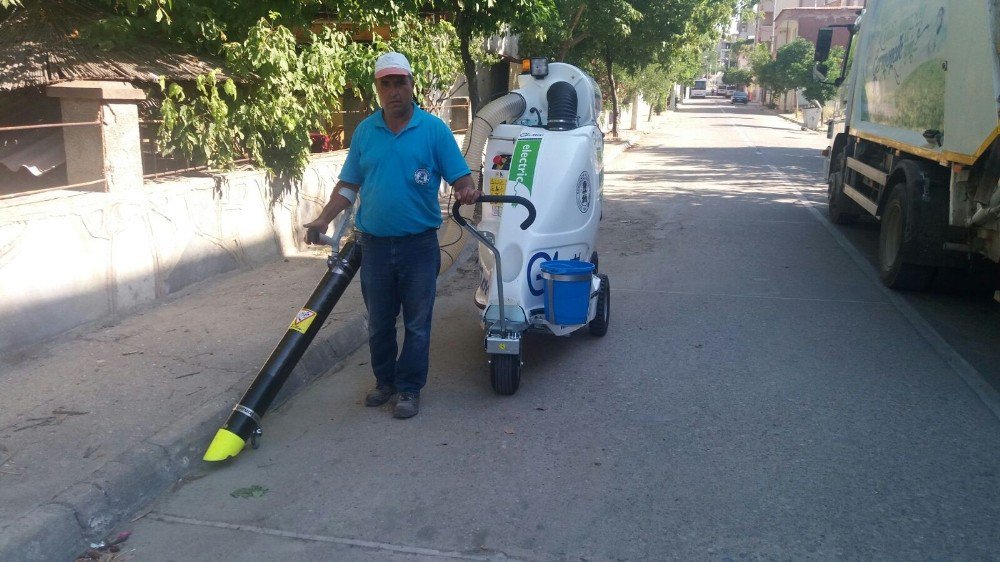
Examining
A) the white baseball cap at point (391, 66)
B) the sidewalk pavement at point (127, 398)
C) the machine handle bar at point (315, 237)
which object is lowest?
the sidewalk pavement at point (127, 398)

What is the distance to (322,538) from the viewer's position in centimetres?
353

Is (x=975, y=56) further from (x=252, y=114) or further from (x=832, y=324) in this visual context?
(x=252, y=114)

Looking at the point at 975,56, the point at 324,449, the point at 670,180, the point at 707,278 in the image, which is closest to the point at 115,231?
the point at 324,449

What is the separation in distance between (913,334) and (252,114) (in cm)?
599

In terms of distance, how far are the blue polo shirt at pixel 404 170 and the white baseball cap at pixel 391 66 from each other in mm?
275

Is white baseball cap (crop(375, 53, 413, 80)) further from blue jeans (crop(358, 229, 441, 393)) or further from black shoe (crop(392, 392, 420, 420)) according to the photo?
black shoe (crop(392, 392, 420, 420))

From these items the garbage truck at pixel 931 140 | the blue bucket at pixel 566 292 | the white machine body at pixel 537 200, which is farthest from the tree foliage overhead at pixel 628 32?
the blue bucket at pixel 566 292

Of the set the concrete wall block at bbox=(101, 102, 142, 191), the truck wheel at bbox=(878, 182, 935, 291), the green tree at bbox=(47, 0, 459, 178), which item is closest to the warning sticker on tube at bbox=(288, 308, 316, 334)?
the concrete wall block at bbox=(101, 102, 142, 191)

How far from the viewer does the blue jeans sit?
472cm

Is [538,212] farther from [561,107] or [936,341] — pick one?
[936,341]

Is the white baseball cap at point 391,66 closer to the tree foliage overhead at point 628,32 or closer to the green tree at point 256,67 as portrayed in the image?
the green tree at point 256,67

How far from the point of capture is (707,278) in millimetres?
8406

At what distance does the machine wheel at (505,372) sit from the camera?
199 inches

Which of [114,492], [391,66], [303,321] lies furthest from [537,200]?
[114,492]
